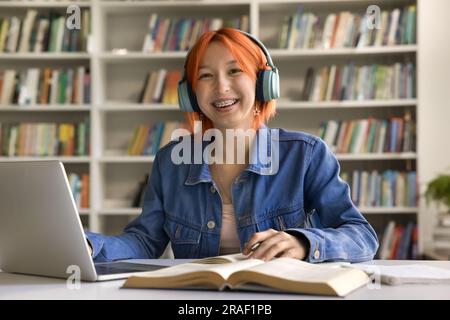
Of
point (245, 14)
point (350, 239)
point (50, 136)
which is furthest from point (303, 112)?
point (350, 239)

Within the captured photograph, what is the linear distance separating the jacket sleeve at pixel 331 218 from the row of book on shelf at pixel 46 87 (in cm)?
242

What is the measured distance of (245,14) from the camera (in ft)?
13.1

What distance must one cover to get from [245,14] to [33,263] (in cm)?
303

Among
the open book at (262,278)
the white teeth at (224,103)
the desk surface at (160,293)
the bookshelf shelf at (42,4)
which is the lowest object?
the desk surface at (160,293)

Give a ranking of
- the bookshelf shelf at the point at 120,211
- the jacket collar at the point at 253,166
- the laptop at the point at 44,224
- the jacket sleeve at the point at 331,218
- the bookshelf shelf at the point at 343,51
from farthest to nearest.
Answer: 1. the bookshelf shelf at the point at 120,211
2. the bookshelf shelf at the point at 343,51
3. the jacket collar at the point at 253,166
4. the jacket sleeve at the point at 331,218
5. the laptop at the point at 44,224

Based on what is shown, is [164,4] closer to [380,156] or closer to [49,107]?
[49,107]

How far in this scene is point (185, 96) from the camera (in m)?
1.75

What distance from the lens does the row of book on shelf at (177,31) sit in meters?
3.81

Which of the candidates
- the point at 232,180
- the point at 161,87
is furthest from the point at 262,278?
the point at 161,87

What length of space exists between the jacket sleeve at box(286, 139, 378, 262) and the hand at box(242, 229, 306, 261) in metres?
0.03

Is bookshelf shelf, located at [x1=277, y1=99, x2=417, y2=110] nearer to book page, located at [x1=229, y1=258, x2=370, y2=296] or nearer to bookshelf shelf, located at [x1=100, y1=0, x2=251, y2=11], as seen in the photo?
bookshelf shelf, located at [x1=100, y1=0, x2=251, y2=11]

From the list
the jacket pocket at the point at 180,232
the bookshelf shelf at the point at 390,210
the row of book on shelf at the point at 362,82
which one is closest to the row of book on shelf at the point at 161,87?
the row of book on shelf at the point at 362,82

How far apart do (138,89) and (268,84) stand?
2421mm

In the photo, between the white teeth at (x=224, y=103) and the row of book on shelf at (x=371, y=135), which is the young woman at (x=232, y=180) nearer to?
the white teeth at (x=224, y=103)
